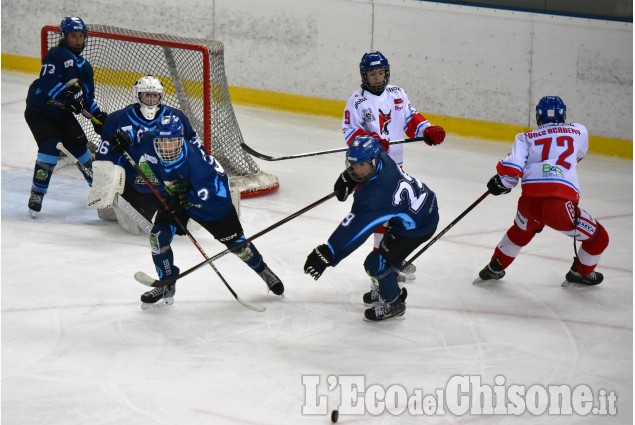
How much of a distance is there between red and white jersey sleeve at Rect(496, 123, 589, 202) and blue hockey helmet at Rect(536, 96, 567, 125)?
0.11ft

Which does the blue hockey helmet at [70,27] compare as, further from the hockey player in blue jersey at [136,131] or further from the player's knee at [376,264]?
the player's knee at [376,264]

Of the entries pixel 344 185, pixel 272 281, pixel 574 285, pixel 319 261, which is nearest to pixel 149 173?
pixel 272 281

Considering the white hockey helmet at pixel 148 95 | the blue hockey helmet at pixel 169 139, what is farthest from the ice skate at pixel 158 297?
the white hockey helmet at pixel 148 95

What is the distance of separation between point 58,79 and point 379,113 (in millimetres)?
1819

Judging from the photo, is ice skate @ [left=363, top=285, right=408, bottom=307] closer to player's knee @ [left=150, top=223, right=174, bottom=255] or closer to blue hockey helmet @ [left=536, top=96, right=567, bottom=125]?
player's knee @ [left=150, top=223, right=174, bottom=255]

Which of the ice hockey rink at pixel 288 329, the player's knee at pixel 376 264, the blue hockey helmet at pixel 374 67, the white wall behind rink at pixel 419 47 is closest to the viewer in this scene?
the ice hockey rink at pixel 288 329

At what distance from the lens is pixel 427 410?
12.6ft

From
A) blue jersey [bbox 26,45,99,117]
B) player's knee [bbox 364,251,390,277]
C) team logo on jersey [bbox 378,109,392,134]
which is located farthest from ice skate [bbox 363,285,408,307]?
blue jersey [bbox 26,45,99,117]

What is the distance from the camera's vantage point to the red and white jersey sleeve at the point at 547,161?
15.8 feet

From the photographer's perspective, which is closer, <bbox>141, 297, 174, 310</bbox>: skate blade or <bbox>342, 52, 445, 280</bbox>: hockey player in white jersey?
<bbox>141, 297, 174, 310</bbox>: skate blade

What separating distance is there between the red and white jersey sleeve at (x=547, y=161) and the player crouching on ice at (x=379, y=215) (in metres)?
0.54

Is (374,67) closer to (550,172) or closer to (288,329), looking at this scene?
(550,172)

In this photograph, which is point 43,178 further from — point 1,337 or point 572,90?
point 572,90

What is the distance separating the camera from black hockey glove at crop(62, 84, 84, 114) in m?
5.77
